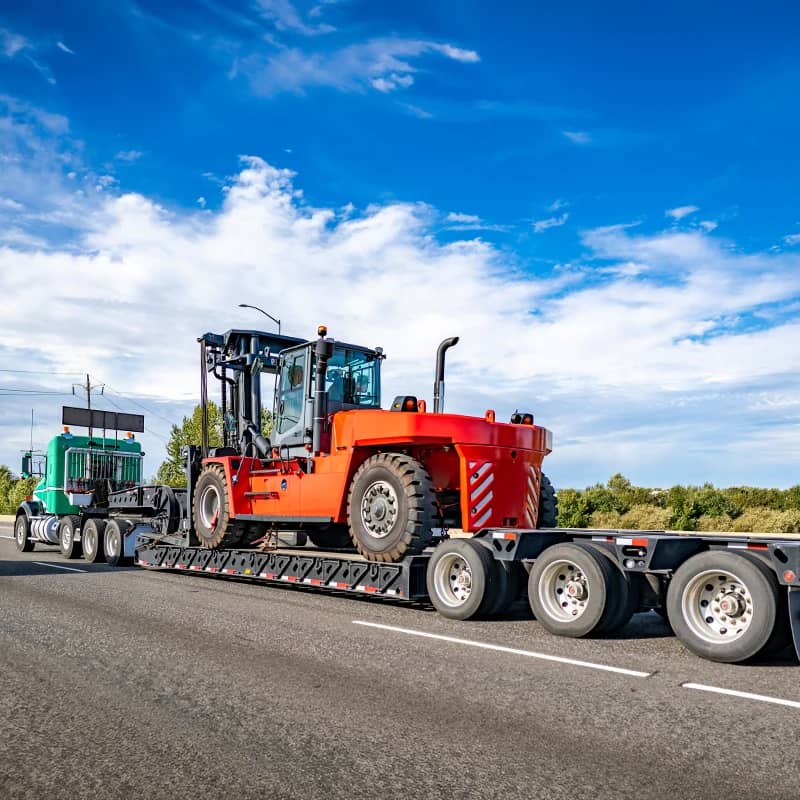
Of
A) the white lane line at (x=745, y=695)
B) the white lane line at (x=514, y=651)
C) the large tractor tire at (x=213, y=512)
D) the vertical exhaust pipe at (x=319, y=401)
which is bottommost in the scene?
the white lane line at (x=745, y=695)

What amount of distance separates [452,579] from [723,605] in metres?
3.27

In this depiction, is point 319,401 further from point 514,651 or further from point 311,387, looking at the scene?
point 514,651

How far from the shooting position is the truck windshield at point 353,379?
38.9ft

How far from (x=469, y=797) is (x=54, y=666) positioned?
4262 millimetres

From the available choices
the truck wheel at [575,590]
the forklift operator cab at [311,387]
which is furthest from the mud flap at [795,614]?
the forklift operator cab at [311,387]

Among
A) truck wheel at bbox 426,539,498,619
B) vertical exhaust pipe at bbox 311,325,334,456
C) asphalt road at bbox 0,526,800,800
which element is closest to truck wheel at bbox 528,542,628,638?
asphalt road at bbox 0,526,800,800

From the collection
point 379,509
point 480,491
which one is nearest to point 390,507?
point 379,509

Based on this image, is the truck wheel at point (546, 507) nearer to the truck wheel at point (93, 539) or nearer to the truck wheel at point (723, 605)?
the truck wheel at point (723, 605)

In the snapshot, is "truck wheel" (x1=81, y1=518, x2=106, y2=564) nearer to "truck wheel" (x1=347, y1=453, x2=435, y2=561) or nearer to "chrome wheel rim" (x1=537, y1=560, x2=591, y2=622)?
"truck wheel" (x1=347, y1=453, x2=435, y2=561)

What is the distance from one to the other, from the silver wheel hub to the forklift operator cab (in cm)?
170

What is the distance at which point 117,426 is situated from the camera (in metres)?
A: 21.7

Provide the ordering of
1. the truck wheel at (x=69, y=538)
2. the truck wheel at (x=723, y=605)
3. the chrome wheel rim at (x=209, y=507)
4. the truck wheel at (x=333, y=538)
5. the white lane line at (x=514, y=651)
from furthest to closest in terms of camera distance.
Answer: the truck wheel at (x=69, y=538) → the truck wheel at (x=333, y=538) → the chrome wheel rim at (x=209, y=507) → the truck wheel at (x=723, y=605) → the white lane line at (x=514, y=651)

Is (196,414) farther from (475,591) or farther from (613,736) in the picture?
(613,736)

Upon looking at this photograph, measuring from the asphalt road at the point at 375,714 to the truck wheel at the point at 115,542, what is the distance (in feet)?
26.1
